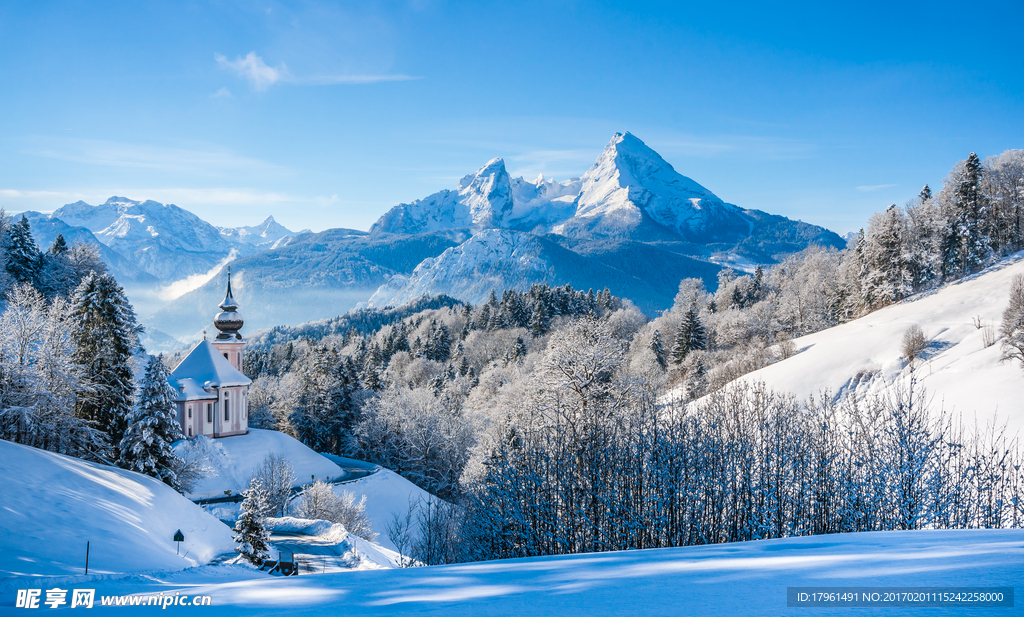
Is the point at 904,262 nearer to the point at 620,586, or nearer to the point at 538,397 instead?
the point at 538,397

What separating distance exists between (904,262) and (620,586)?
5691 cm

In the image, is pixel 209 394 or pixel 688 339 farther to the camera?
pixel 688 339

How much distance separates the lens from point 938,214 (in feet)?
163

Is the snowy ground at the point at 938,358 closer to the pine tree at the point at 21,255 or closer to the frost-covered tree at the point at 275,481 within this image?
the frost-covered tree at the point at 275,481

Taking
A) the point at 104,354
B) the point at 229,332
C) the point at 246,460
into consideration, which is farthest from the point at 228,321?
the point at 104,354

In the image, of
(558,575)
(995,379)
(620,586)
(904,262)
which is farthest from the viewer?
(904,262)

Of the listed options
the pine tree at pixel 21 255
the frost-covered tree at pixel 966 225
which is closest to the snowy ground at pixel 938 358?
the frost-covered tree at pixel 966 225

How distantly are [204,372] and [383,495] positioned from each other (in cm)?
1608

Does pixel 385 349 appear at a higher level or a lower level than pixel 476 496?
higher

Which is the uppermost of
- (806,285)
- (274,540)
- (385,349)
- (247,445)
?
(806,285)

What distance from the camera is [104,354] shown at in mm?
26359

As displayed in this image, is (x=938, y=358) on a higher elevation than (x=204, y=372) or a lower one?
lower

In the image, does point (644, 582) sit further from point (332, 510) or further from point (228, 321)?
point (228, 321)

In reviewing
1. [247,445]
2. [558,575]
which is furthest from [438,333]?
[558,575]
